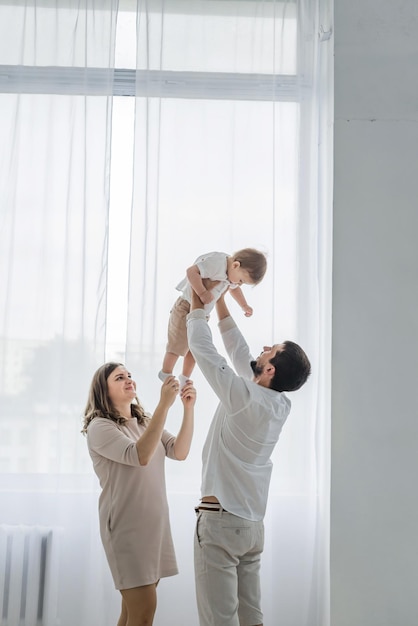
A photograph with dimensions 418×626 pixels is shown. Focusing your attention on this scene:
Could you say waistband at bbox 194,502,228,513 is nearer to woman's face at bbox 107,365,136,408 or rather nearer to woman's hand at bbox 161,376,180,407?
woman's hand at bbox 161,376,180,407

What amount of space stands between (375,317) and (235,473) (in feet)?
3.79

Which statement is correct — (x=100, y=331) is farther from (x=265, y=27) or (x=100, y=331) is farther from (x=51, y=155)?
(x=265, y=27)

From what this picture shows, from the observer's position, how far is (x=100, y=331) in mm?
3312

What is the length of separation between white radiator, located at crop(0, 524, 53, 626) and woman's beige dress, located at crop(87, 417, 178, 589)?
835 millimetres

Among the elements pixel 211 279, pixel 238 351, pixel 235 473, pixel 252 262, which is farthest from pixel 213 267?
pixel 235 473

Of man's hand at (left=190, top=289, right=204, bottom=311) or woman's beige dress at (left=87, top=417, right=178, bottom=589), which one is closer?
woman's beige dress at (left=87, top=417, right=178, bottom=589)

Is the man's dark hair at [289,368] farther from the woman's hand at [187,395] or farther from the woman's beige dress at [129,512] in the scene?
the woman's beige dress at [129,512]

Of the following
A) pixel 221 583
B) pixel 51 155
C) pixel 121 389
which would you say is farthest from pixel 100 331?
pixel 221 583

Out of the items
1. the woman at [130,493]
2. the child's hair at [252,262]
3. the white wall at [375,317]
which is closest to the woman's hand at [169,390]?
the woman at [130,493]

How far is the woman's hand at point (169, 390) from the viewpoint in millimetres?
2586

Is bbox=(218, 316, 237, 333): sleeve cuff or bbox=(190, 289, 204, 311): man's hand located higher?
bbox=(190, 289, 204, 311): man's hand

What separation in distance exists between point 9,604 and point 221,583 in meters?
1.40

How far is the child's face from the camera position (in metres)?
2.69

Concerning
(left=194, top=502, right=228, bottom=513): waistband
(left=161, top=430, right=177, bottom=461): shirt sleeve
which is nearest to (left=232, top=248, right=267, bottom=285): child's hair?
(left=161, top=430, right=177, bottom=461): shirt sleeve
